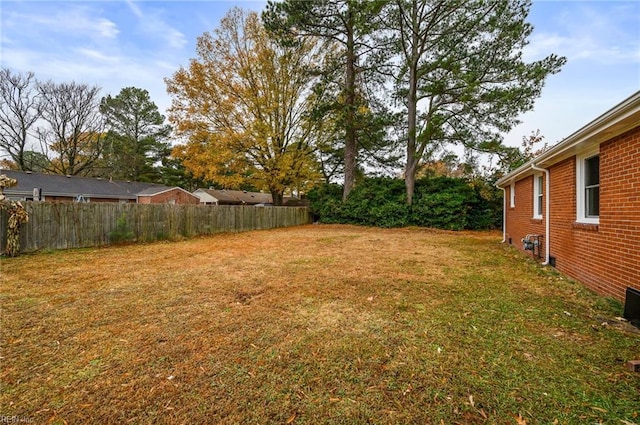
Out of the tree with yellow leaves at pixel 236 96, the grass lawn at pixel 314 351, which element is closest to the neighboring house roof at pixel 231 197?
the tree with yellow leaves at pixel 236 96

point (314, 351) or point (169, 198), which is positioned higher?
point (169, 198)

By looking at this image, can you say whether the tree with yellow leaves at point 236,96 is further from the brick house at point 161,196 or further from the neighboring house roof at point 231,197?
the neighboring house roof at point 231,197

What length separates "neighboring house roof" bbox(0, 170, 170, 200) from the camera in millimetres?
17297

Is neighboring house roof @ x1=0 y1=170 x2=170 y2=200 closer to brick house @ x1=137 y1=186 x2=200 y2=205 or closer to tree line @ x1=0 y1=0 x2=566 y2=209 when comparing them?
brick house @ x1=137 y1=186 x2=200 y2=205

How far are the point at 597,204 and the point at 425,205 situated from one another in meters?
10.6

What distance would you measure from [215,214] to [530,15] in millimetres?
15920

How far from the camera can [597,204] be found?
4184 millimetres

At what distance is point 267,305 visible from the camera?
3455 mm

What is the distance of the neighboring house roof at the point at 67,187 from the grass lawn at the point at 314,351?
740 inches

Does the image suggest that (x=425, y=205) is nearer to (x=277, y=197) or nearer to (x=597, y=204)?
(x=277, y=197)

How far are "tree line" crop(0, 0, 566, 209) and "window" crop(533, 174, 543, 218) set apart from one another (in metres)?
6.25

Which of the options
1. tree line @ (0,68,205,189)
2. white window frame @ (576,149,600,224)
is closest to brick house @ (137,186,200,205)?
tree line @ (0,68,205,189)

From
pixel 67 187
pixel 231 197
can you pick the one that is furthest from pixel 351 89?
pixel 231 197

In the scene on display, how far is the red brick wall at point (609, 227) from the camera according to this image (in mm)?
3152
